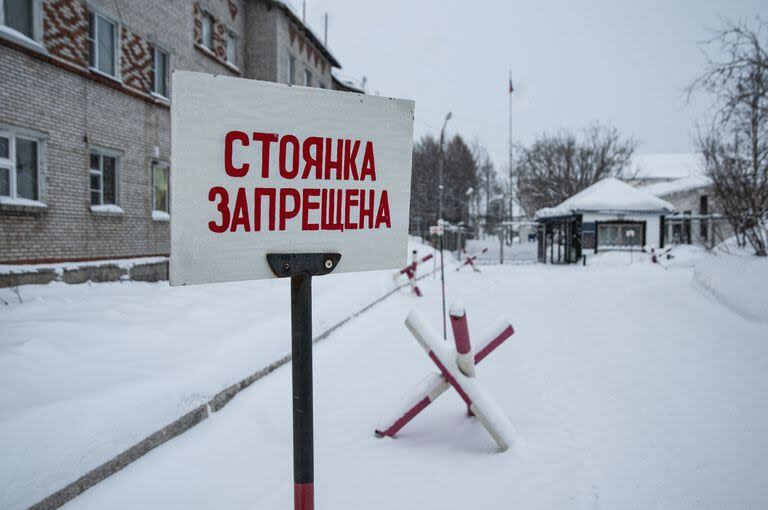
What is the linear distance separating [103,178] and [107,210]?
2.95 feet

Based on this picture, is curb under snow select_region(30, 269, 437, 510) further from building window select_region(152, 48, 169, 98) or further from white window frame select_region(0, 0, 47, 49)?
building window select_region(152, 48, 169, 98)

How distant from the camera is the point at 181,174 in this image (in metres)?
1.50

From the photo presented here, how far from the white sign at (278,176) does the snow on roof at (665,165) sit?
195 feet

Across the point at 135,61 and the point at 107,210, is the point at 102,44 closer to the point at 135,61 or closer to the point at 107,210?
the point at 135,61

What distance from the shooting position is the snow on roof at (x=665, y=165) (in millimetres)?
54500

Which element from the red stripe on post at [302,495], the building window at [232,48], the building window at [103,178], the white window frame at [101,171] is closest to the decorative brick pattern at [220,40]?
the building window at [232,48]

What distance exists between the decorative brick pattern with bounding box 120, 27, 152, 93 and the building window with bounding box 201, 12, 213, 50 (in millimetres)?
3353

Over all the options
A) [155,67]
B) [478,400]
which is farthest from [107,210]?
[478,400]

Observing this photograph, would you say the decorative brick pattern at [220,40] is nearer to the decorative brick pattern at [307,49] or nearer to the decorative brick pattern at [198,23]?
the decorative brick pattern at [198,23]

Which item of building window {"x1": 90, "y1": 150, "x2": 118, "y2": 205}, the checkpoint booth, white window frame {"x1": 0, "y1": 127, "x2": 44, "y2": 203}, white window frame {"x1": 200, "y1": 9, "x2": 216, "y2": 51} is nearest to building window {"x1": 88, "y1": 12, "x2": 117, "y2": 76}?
building window {"x1": 90, "y1": 150, "x2": 118, "y2": 205}

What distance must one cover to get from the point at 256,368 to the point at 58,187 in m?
7.88

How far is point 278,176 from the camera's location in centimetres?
164

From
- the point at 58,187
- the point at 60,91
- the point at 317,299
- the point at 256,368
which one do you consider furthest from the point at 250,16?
the point at 256,368

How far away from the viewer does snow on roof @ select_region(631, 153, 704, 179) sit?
179 feet
